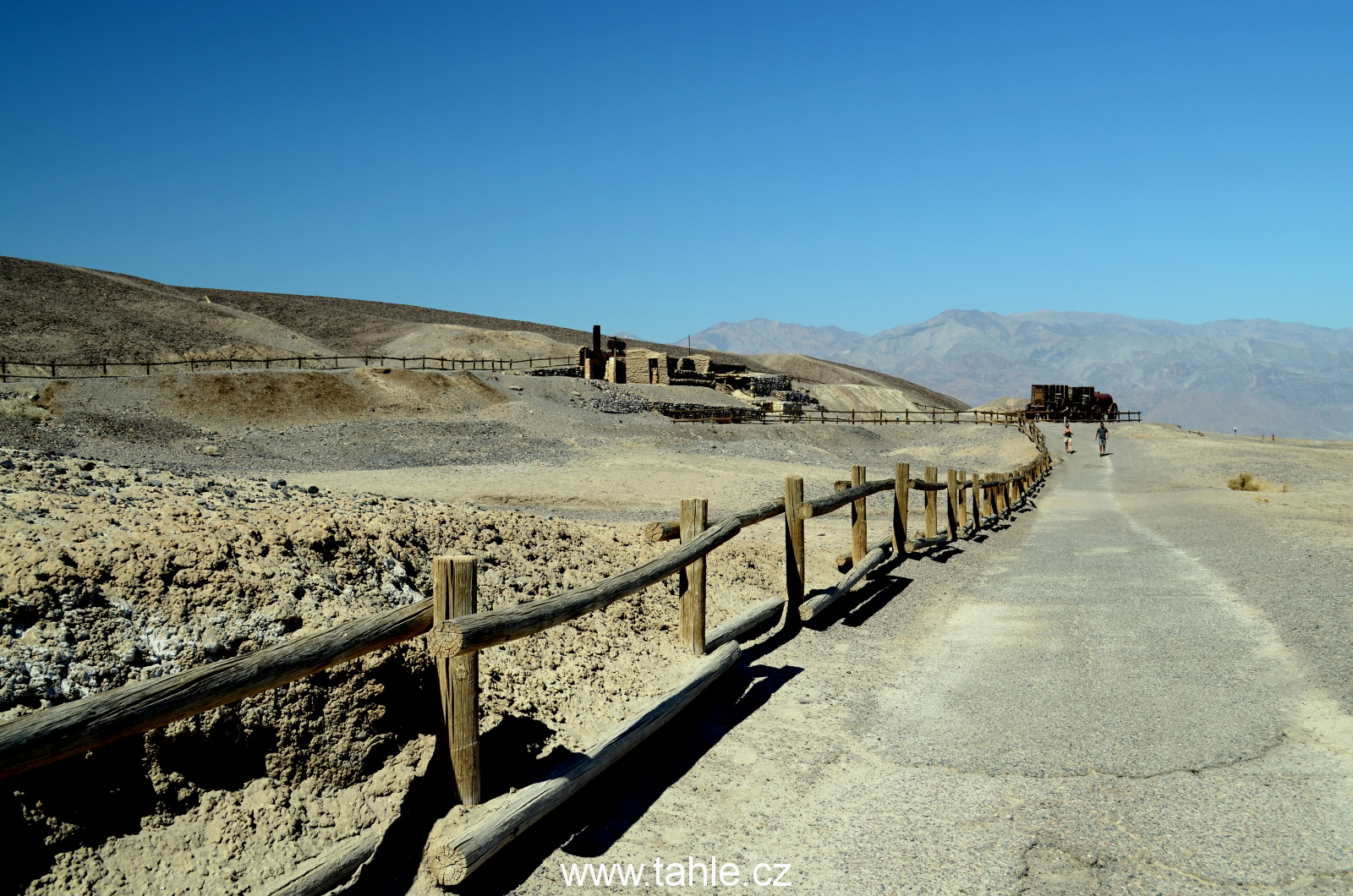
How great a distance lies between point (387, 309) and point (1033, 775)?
147260mm

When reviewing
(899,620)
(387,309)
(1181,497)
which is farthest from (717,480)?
(387,309)

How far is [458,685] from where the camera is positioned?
12.6 feet

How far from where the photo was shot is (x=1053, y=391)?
72.3m

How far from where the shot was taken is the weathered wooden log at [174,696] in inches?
99.6

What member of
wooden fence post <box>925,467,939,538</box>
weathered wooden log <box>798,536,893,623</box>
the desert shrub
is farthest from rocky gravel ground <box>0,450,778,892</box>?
the desert shrub

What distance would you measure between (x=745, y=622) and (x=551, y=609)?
2.94 meters

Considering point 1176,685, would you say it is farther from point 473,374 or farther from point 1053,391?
point 1053,391

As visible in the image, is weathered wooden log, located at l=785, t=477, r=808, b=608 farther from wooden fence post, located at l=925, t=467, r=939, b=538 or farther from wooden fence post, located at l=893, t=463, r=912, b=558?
wooden fence post, located at l=925, t=467, r=939, b=538

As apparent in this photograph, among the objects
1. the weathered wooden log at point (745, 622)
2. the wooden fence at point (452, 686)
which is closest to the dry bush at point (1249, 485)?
the weathered wooden log at point (745, 622)

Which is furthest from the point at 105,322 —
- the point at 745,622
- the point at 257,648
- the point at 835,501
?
the point at 257,648

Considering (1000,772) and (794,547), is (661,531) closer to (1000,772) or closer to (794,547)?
(794,547)

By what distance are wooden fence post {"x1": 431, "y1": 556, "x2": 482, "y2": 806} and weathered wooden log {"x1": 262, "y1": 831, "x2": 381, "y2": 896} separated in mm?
424

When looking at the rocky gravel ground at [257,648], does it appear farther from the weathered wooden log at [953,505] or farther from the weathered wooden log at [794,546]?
the weathered wooden log at [953,505]

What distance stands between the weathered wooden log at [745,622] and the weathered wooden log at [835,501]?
3.07 ft
